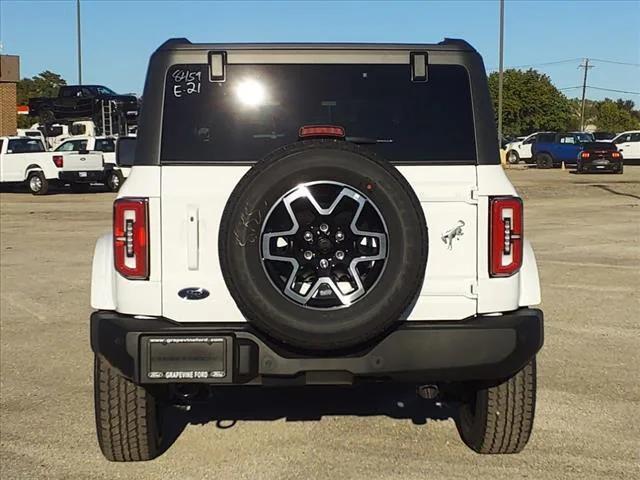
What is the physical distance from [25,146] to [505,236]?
2572 cm

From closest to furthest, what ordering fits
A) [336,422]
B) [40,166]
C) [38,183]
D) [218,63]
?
[218,63]
[336,422]
[40,166]
[38,183]

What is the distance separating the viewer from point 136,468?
439 centimetres

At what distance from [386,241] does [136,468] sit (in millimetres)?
1876

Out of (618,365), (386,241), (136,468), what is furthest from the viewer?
(618,365)

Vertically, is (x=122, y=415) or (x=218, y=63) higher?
(x=218, y=63)

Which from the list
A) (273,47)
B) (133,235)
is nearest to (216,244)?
(133,235)

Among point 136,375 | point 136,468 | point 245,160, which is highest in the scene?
point 245,160

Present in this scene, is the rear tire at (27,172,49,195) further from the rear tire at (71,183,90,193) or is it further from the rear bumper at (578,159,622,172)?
the rear bumper at (578,159,622,172)

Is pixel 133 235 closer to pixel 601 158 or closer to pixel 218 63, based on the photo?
pixel 218 63

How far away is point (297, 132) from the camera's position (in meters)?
4.05

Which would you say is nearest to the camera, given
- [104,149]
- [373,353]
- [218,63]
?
[373,353]

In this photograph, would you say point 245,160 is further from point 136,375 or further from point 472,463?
point 472,463

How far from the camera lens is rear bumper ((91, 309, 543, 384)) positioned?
12.2 ft

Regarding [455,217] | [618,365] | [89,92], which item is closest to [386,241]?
[455,217]
